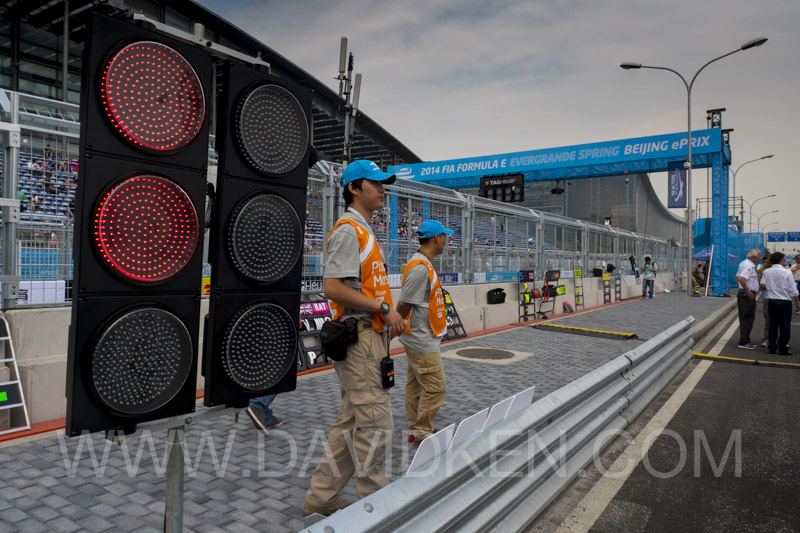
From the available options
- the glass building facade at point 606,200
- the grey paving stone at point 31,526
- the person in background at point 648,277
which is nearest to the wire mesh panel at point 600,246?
the person in background at point 648,277

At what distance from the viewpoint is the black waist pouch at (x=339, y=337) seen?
263cm

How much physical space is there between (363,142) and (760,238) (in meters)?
30.7

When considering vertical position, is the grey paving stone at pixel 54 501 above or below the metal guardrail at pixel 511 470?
below

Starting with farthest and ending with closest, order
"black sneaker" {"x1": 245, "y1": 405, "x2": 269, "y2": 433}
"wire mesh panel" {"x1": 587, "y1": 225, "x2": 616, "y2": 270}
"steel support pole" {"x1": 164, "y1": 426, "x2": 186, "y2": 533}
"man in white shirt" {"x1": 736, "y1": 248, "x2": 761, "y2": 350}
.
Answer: "wire mesh panel" {"x1": 587, "y1": 225, "x2": 616, "y2": 270}
"man in white shirt" {"x1": 736, "y1": 248, "x2": 761, "y2": 350}
"black sneaker" {"x1": 245, "y1": 405, "x2": 269, "y2": 433}
"steel support pole" {"x1": 164, "y1": 426, "x2": 186, "y2": 533}

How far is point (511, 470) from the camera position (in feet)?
8.96

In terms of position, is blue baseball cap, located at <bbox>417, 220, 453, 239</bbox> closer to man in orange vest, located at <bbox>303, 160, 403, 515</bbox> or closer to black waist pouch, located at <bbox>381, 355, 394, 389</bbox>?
man in orange vest, located at <bbox>303, 160, 403, 515</bbox>

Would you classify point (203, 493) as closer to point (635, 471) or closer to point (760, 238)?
point (635, 471)

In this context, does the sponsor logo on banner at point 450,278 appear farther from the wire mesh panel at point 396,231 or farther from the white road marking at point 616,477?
the white road marking at point 616,477

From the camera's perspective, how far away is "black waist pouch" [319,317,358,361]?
8.62ft

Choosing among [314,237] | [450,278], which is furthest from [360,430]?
[450,278]

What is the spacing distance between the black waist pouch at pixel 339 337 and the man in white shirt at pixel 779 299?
29.8ft

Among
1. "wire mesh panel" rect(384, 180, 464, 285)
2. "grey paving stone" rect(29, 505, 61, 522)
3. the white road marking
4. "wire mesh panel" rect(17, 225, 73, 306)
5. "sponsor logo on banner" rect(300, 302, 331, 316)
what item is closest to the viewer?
"grey paving stone" rect(29, 505, 61, 522)

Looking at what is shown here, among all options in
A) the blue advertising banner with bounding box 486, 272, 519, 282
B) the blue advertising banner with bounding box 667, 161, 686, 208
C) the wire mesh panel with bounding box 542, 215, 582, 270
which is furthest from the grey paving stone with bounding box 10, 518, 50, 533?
the blue advertising banner with bounding box 667, 161, 686, 208

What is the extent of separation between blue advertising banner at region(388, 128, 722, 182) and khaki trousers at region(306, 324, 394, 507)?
69.6ft
